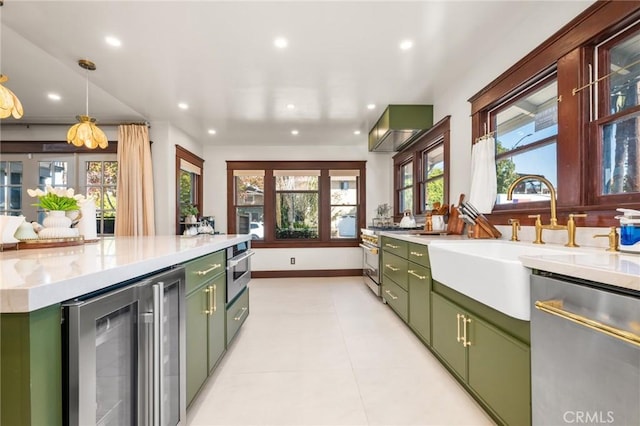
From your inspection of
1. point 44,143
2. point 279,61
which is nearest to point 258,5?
point 279,61

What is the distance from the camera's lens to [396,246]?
320cm

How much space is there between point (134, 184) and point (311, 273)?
3331 millimetres

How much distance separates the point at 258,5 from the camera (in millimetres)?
1921

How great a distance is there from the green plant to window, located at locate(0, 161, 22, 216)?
4.05 m

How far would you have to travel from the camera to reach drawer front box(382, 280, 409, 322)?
2.89 meters

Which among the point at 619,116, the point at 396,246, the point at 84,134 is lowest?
the point at 396,246

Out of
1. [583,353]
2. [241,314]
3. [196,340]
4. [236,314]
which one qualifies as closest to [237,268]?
[236,314]

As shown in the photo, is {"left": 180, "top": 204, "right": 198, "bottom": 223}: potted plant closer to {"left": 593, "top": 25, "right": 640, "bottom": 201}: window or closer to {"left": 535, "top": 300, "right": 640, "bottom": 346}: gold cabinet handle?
{"left": 535, "top": 300, "right": 640, "bottom": 346}: gold cabinet handle

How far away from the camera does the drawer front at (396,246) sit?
9.42ft

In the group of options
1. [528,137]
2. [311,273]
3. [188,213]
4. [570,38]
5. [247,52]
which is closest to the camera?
[570,38]

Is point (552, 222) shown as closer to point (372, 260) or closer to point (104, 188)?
point (372, 260)

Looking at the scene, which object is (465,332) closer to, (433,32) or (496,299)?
(496,299)

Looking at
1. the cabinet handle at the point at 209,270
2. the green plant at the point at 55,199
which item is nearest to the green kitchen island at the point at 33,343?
the cabinet handle at the point at 209,270

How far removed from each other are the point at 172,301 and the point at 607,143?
2491 millimetres
